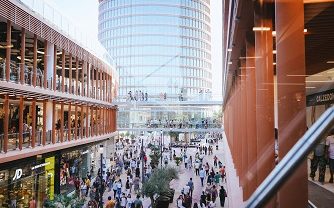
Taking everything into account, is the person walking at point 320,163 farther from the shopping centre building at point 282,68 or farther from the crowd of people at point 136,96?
the crowd of people at point 136,96

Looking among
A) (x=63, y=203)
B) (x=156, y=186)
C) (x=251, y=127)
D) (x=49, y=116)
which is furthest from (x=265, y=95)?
(x=49, y=116)

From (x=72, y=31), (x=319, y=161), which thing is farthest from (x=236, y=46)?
(x=72, y=31)

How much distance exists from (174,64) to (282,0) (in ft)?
391

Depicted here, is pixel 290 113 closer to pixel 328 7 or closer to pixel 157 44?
pixel 328 7

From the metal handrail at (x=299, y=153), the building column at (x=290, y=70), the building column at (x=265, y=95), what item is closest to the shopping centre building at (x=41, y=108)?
the building column at (x=265, y=95)

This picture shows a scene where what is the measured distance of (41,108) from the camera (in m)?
23.7

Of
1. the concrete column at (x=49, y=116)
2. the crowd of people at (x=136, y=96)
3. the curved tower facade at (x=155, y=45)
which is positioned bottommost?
the concrete column at (x=49, y=116)

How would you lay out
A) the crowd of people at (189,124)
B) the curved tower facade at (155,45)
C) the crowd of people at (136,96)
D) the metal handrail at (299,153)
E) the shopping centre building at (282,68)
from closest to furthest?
the metal handrail at (299,153)
the shopping centre building at (282,68)
the crowd of people at (189,124)
the crowd of people at (136,96)
the curved tower facade at (155,45)

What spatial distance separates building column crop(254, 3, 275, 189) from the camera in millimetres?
Result: 8268

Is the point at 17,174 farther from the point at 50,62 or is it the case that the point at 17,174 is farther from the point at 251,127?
the point at 251,127

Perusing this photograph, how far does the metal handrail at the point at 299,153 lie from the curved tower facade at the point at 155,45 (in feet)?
387

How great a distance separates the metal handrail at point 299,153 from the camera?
1.17 m

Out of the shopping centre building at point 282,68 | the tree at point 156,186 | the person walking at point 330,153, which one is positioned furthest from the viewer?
the tree at point 156,186

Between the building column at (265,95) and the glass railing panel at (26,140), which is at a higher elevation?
the building column at (265,95)
